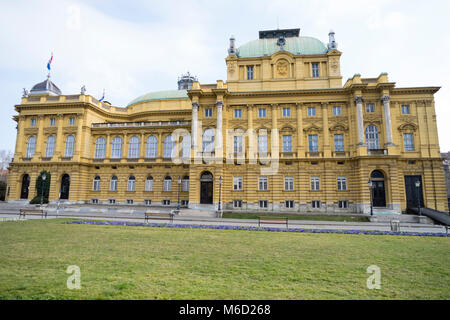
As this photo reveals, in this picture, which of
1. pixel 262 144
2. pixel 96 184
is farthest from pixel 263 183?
pixel 96 184

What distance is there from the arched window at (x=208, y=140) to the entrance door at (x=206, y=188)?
386 centimetres

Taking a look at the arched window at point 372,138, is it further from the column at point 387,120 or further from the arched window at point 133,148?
the arched window at point 133,148

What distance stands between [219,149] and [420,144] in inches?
1142

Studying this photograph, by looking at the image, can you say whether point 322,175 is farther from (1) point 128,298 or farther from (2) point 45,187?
(2) point 45,187

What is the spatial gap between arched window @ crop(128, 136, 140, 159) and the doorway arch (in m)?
38.3

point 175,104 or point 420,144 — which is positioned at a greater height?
point 175,104

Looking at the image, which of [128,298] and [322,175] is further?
[322,175]

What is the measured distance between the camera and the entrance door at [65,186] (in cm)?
4366

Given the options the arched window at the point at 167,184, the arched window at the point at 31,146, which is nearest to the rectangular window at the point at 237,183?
the arched window at the point at 167,184

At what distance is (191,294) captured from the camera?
6.34m

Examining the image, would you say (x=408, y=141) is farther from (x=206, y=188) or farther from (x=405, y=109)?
(x=206, y=188)

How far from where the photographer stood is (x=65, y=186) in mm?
44062

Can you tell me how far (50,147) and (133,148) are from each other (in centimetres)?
1528
